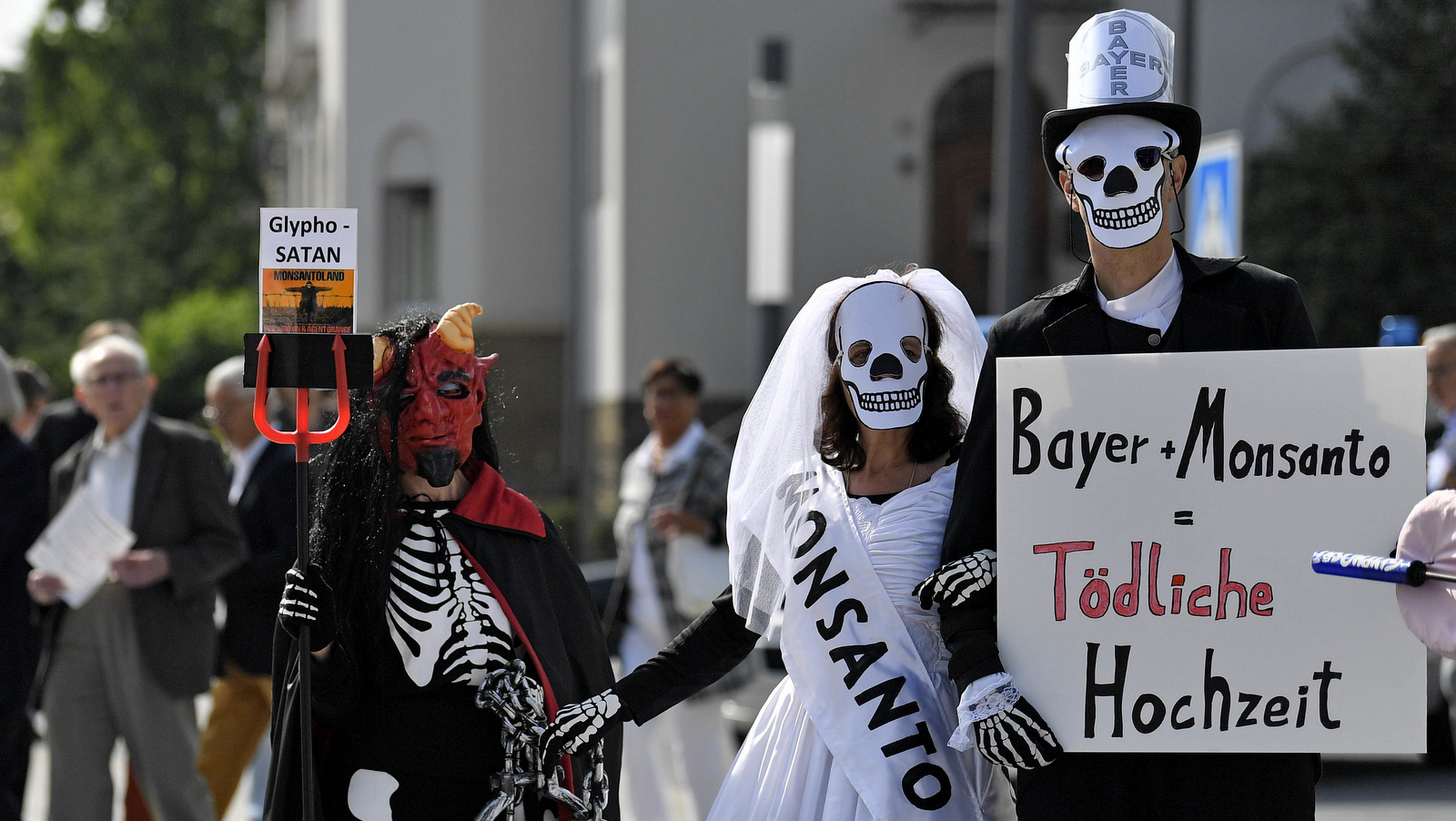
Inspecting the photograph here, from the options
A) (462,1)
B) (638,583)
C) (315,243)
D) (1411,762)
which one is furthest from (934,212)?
(315,243)

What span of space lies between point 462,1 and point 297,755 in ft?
59.3

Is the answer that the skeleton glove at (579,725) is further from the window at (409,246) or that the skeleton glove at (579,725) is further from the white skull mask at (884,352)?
the window at (409,246)

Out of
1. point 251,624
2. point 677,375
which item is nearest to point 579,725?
point 251,624

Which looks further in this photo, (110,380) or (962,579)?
(110,380)

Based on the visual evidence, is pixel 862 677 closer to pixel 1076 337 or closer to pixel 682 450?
pixel 1076 337

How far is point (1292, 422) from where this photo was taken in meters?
3.46

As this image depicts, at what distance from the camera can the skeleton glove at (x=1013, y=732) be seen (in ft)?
11.2

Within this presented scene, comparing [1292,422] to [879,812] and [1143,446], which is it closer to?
[1143,446]

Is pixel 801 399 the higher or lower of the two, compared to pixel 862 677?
higher

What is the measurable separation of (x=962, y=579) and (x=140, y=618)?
13.5ft

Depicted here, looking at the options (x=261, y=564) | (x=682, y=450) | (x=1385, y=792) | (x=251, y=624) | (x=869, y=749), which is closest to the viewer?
(x=869, y=749)

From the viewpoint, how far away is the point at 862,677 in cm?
388

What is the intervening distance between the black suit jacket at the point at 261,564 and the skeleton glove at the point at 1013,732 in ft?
13.9

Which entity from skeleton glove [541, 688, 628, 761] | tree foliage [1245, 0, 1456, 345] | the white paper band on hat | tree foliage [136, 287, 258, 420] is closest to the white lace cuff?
skeleton glove [541, 688, 628, 761]
